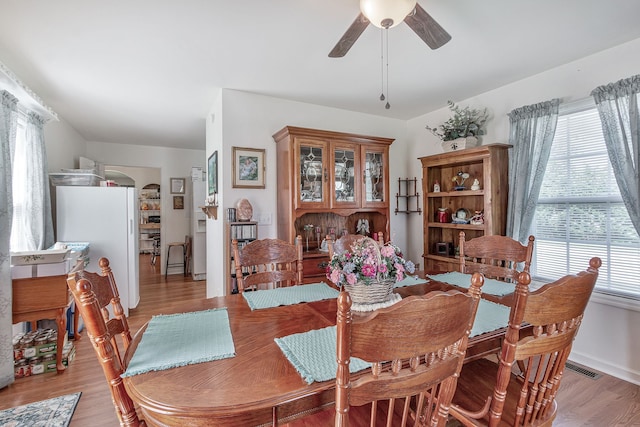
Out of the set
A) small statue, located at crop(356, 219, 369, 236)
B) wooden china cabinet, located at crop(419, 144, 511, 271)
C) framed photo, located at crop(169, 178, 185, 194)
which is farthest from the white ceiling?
framed photo, located at crop(169, 178, 185, 194)

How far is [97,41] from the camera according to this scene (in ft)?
7.13

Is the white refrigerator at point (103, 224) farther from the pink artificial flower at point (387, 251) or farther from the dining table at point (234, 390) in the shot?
the pink artificial flower at point (387, 251)

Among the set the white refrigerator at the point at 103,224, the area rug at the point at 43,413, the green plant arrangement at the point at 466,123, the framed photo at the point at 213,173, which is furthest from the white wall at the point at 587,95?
the white refrigerator at the point at 103,224

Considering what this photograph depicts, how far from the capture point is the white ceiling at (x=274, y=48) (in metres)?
1.86

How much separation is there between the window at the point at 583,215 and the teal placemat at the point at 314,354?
8.41ft

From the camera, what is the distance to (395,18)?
1517 mm

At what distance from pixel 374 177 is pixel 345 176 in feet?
1.30

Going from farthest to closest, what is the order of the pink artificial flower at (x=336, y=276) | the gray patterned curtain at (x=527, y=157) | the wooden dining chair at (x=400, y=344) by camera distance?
the gray patterned curtain at (x=527, y=157) < the pink artificial flower at (x=336, y=276) < the wooden dining chair at (x=400, y=344)

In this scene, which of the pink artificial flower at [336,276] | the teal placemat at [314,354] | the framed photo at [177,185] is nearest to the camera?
the teal placemat at [314,354]

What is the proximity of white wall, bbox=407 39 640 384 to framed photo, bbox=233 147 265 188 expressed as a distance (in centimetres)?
255

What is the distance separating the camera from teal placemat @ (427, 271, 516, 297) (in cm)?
174

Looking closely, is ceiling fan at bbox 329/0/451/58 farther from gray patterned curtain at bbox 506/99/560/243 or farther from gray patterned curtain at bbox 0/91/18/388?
gray patterned curtain at bbox 0/91/18/388

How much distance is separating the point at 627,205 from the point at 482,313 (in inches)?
70.8

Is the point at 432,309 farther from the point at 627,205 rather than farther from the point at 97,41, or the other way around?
the point at 97,41
